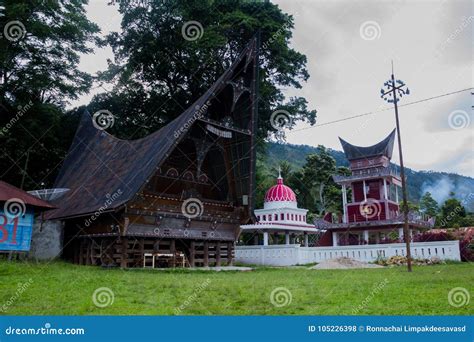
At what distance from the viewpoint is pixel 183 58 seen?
1297 inches

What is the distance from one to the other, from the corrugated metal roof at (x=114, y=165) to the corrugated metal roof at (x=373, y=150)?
61.7 feet

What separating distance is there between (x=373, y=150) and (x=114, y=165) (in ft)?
75.7

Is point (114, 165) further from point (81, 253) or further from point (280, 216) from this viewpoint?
point (280, 216)

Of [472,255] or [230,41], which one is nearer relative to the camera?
[472,255]

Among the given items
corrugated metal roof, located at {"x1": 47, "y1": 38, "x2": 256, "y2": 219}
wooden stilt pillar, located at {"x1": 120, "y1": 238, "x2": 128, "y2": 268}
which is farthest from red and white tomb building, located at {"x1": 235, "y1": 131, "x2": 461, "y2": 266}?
wooden stilt pillar, located at {"x1": 120, "y1": 238, "x2": 128, "y2": 268}

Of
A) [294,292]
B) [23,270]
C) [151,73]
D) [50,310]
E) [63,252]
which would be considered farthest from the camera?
[151,73]

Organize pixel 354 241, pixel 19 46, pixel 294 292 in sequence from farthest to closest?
pixel 354 241 → pixel 19 46 → pixel 294 292

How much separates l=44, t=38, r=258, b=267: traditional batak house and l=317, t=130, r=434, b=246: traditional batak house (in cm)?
1609

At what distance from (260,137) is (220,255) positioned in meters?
12.3

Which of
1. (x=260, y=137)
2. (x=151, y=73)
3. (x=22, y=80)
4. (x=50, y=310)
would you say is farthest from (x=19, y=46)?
(x=50, y=310)

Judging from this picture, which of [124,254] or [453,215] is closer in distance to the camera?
[124,254]

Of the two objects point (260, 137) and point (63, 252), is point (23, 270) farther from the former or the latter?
point (260, 137)

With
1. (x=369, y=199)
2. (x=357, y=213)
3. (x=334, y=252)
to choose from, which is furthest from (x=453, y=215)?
(x=334, y=252)

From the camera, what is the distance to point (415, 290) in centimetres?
950
